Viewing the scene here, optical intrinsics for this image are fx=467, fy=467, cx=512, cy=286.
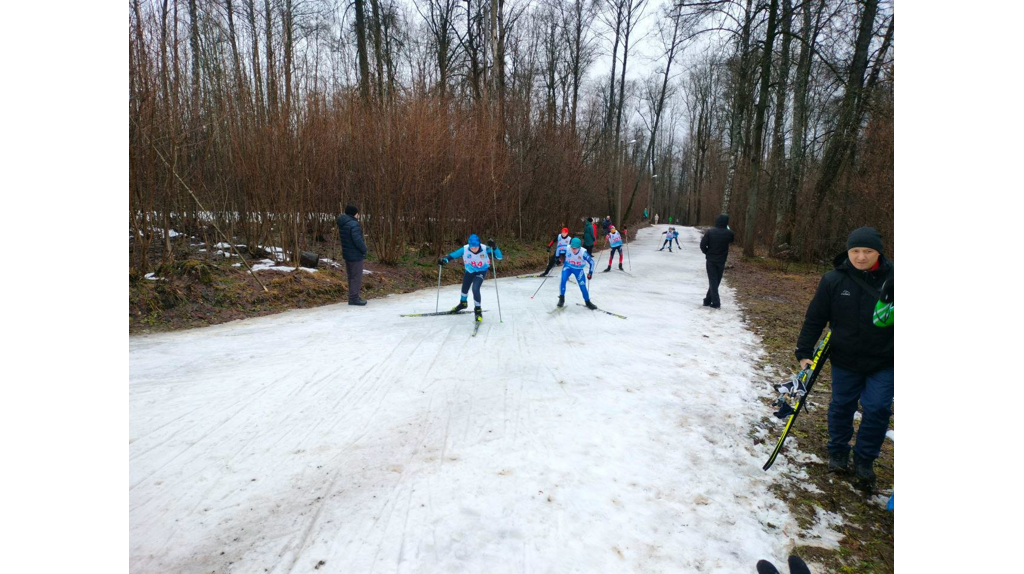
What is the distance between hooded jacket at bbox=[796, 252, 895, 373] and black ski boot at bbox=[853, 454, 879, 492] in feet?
2.21

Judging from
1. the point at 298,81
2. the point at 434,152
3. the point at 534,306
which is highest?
the point at 298,81

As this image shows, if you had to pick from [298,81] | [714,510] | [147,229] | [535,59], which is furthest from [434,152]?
[535,59]

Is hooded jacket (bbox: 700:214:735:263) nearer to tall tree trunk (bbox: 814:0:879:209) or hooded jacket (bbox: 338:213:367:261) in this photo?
hooded jacket (bbox: 338:213:367:261)

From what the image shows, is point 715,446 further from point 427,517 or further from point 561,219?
point 561,219

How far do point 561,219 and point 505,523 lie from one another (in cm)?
2063

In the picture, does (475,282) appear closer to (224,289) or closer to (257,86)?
(224,289)

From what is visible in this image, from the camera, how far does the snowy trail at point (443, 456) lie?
2.69 metres

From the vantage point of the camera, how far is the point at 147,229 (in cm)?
807

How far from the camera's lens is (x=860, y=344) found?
327cm

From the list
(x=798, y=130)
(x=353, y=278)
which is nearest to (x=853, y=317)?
(x=353, y=278)

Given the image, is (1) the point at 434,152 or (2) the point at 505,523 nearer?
(2) the point at 505,523

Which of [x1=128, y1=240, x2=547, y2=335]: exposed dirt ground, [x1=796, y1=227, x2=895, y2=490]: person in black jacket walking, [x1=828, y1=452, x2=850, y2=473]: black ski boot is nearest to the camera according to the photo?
[x1=796, y1=227, x2=895, y2=490]: person in black jacket walking

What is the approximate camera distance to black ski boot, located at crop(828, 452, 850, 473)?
354 centimetres

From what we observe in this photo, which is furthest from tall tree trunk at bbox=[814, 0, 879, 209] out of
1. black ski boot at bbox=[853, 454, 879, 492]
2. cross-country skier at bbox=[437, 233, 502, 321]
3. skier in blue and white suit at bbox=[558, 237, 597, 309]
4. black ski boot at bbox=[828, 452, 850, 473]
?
black ski boot at bbox=[853, 454, 879, 492]
